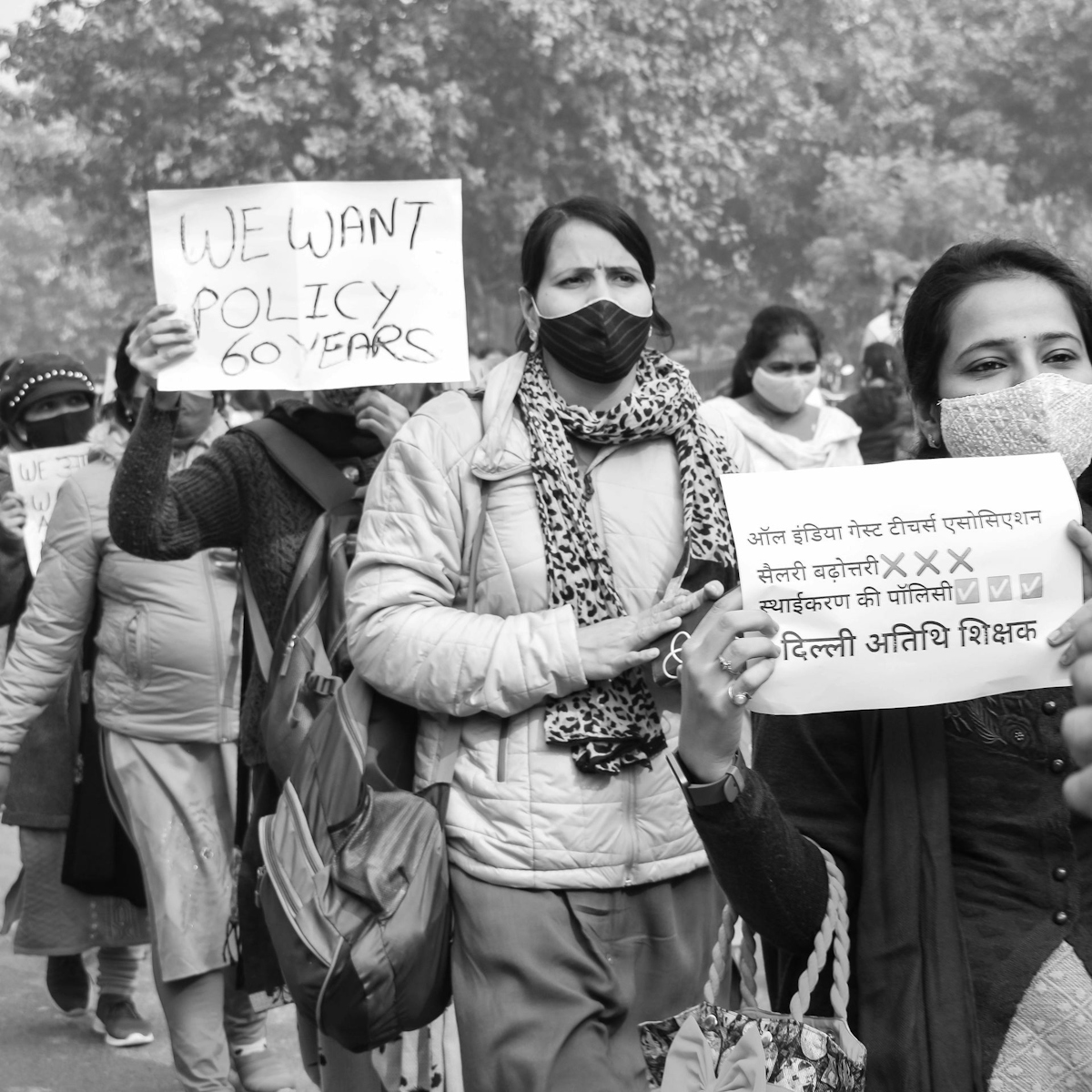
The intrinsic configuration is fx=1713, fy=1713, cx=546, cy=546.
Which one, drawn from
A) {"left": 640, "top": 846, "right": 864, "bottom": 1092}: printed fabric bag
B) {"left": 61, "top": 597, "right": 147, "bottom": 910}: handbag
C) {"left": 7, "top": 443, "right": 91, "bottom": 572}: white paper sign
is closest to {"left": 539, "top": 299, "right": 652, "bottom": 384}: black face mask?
{"left": 640, "top": 846, "right": 864, "bottom": 1092}: printed fabric bag

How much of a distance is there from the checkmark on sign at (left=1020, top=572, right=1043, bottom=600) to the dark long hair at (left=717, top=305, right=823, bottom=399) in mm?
4704

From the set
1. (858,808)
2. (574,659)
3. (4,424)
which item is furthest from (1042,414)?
(4,424)

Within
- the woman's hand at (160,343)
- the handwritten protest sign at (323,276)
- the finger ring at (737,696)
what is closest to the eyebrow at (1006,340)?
the finger ring at (737,696)

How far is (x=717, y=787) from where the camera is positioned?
2.03m

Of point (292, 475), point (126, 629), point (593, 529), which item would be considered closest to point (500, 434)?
point (593, 529)

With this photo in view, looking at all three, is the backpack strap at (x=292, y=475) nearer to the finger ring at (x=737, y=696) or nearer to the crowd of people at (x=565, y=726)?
the crowd of people at (x=565, y=726)

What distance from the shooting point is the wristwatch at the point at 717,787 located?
80.0 inches

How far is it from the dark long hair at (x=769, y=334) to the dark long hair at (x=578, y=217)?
3.18 m

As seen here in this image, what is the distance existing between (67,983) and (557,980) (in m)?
3.31

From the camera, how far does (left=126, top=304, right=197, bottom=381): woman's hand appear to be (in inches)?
152

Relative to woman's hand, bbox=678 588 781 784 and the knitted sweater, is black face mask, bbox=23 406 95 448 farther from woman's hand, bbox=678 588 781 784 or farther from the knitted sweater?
woman's hand, bbox=678 588 781 784

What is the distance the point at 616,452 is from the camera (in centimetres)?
333

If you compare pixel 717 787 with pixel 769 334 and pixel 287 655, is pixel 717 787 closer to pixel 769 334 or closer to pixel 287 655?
pixel 287 655

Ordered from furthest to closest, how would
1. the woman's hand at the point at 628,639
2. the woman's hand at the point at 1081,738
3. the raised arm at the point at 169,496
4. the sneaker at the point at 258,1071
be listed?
1. the sneaker at the point at 258,1071
2. the raised arm at the point at 169,496
3. the woman's hand at the point at 628,639
4. the woman's hand at the point at 1081,738
